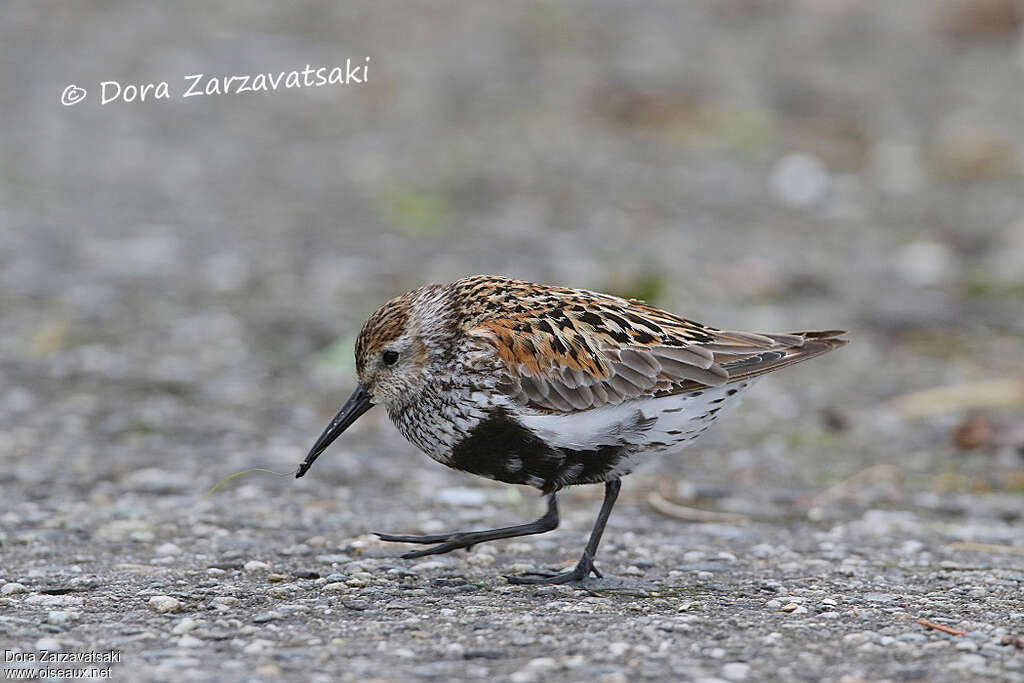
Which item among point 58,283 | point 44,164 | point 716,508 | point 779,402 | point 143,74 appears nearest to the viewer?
point 716,508

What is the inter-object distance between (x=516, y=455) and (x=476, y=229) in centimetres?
634

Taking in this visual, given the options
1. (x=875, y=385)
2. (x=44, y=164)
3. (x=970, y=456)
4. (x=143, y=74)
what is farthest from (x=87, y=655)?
A: (x=143, y=74)

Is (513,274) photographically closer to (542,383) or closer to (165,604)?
(542,383)

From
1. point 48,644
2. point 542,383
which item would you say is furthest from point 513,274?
point 48,644

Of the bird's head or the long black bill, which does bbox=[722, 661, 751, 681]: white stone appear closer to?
the bird's head

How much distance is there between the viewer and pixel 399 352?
17.1 ft

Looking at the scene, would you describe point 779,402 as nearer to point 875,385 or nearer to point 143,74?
point 875,385

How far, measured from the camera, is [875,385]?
8.72 metres

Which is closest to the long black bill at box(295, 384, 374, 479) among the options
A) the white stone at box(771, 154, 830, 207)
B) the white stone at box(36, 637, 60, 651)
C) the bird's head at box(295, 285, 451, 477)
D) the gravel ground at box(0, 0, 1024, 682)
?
the bird's head at box(295, 285, 451, 477)

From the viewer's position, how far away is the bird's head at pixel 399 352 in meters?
5.18

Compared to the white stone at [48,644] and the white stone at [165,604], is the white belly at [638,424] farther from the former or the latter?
the white stone at [48,644]

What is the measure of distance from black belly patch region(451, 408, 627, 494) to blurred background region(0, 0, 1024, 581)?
1205 mm

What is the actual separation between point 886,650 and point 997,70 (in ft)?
43.3

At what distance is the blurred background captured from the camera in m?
7.02
